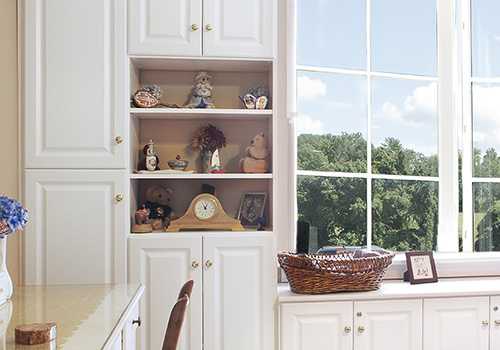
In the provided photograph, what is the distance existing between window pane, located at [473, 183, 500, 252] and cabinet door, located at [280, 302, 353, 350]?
114 centimetres

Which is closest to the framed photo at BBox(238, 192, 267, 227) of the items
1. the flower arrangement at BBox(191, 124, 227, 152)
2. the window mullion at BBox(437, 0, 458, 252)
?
the flower arrangement at BBox(191, 124, 227, 152)

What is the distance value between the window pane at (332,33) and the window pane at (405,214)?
0.74 m

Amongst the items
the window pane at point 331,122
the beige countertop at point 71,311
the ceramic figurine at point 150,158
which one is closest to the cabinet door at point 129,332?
the beige countertop at point 71,311

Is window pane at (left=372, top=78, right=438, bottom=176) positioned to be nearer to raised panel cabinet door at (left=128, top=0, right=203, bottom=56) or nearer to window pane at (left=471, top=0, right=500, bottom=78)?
window pane at (left=471, top=0, right=500, bottom=78)

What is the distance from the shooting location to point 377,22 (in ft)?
8.89

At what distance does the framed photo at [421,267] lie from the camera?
2.48m

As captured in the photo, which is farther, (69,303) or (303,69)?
(303,69)

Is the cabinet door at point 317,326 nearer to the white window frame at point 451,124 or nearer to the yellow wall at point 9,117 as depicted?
the white window frame at point 451,124

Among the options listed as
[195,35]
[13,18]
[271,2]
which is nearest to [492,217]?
[271,2]

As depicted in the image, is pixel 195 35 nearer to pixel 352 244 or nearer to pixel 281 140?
pixel 281 140

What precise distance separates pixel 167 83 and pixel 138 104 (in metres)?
0.34

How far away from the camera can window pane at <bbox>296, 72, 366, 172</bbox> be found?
2607mm

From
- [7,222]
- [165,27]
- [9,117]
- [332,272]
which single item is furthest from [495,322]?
[9,117]

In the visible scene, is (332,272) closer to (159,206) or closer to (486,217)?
(159,206)
